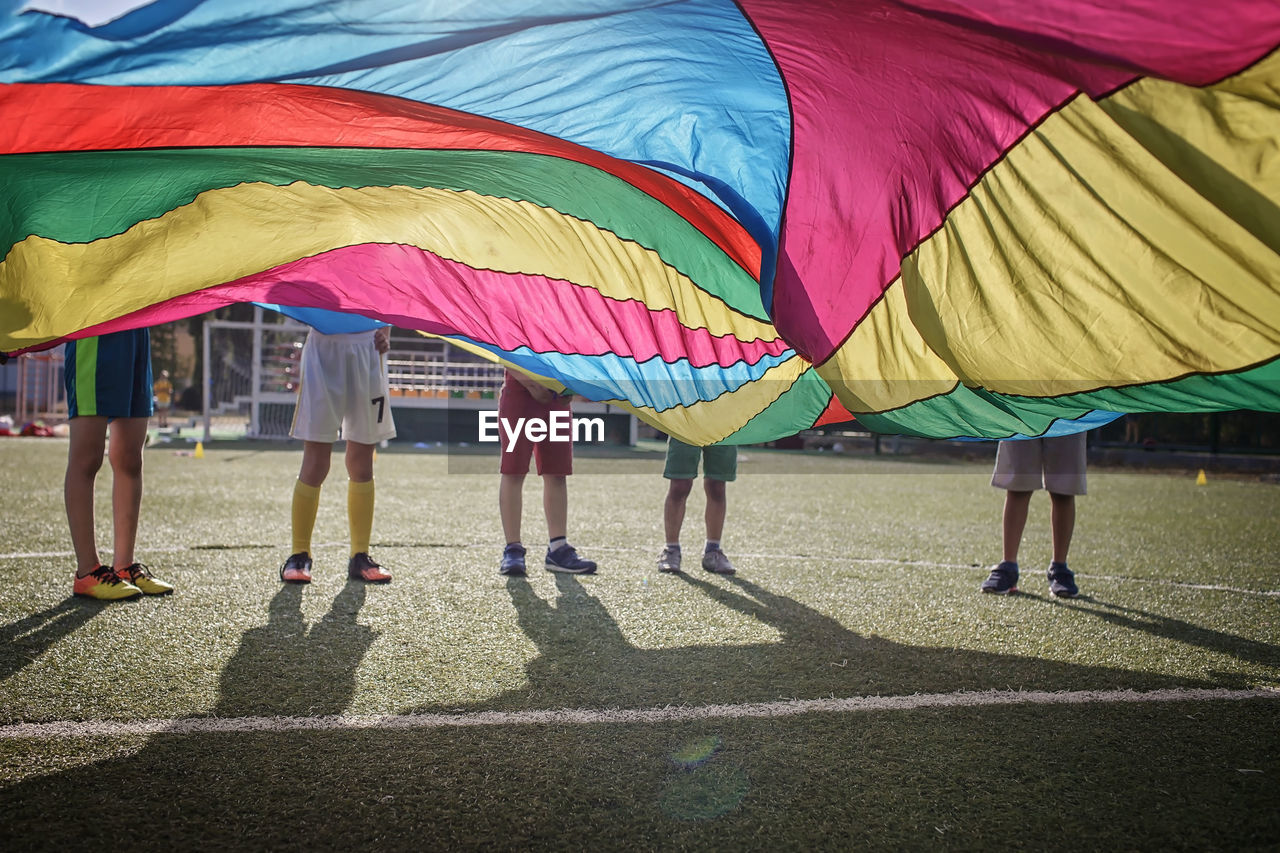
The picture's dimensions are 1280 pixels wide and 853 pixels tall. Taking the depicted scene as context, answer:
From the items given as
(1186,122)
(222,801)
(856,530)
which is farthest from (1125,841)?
(856,530)

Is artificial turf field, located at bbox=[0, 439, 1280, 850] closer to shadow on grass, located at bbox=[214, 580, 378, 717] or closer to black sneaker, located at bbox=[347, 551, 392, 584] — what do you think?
shadow on grass, located at bbox=[214, 580, 378, 717]

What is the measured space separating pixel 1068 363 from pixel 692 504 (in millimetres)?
5291

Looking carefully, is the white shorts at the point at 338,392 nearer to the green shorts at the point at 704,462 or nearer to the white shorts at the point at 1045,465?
the green shorts at the point at 704,462

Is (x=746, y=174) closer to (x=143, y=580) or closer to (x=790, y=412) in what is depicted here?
(x=790, y=412)

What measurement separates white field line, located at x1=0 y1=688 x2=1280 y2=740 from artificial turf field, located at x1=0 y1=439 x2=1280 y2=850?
0.01 meters

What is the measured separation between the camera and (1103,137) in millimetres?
1848

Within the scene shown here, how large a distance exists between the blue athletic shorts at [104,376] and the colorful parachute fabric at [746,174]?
465 mm

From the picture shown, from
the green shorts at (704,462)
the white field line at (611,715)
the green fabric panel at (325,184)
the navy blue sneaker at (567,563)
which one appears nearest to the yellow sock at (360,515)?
the navy blue sneaker at (567,563)

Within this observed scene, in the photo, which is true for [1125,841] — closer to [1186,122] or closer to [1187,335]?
[1187,335]

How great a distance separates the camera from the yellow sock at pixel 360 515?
154 inches

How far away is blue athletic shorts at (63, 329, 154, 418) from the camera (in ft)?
10.8

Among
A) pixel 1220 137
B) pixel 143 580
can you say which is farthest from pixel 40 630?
pixel 1220 137

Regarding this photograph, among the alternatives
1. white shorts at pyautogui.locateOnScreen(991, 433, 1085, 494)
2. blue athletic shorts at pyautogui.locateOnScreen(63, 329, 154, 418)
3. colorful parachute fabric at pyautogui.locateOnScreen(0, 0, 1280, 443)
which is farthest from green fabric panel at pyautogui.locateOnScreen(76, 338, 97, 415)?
white shorts at pyautogui.locateOnScreen(991, 433, 1085, 494)

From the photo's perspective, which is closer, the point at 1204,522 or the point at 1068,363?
the point at 1068,363
